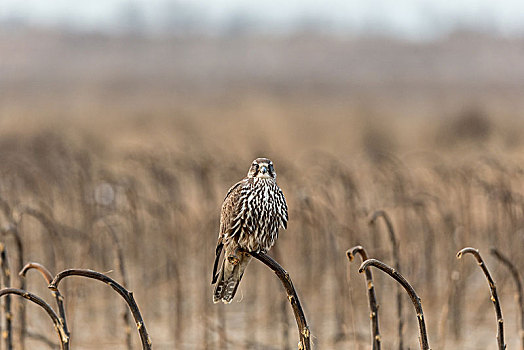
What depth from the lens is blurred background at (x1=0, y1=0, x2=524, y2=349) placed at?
782 cm

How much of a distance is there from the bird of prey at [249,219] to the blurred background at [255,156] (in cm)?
49

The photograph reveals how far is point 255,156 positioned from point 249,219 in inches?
657

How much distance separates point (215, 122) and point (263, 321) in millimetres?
28178

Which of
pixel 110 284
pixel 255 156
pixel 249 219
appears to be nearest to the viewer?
pixel 110 284

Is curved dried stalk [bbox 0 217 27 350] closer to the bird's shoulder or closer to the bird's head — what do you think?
the bird's shoulder

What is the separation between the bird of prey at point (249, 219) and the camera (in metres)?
3.28

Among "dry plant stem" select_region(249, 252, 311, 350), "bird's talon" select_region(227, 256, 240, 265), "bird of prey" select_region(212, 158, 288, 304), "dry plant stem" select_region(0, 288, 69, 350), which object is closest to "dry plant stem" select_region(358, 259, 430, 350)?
"dry plant stem" select_region(249, 252, 311, 350)

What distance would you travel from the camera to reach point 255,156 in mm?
20016

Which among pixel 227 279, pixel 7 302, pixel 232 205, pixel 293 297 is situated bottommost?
pixel 293 297

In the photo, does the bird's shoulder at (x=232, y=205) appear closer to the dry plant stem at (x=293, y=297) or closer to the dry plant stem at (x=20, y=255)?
the dry plant stem at (x=293, y=297)

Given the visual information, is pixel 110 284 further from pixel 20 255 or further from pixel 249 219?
pixel 20 255

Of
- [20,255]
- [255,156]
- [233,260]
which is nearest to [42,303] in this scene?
[233,260]

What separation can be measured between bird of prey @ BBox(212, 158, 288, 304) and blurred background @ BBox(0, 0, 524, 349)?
489 mm

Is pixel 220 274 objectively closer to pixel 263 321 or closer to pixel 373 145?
pixel 263 321
